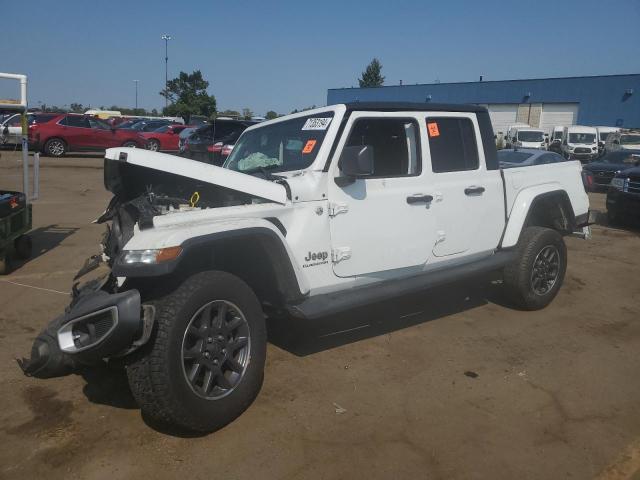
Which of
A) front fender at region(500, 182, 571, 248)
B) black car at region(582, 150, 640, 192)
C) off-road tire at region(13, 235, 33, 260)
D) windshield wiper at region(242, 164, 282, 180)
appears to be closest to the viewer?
windshield wiper at region(242, 164, 282, 180)

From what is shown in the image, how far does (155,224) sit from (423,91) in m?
53.3

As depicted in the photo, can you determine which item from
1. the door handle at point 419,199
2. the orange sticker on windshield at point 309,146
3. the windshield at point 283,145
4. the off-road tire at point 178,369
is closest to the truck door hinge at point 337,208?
the windshield at point 283,145

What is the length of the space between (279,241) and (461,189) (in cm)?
203

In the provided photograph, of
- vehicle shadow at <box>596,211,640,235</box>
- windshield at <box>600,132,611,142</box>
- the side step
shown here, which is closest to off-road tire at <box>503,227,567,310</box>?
the side step

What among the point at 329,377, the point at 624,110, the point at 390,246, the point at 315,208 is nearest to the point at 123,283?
the point at 315,208

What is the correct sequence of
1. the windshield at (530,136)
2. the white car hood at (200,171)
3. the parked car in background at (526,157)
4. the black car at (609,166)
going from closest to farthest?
1. the white car hood at (200,171)
2. the parked car in background at (526,157)
3. the black car at (609,166)
4. the windshield at (530,136)

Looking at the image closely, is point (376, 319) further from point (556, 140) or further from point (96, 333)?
point (556, 140)

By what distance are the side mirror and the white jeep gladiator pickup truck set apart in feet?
0.04

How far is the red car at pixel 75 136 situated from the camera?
63.0 ft

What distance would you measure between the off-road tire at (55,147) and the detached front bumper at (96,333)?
18812mm

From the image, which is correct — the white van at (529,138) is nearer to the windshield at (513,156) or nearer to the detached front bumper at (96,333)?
the windshield at (513,156)

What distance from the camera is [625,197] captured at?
11.2 meters

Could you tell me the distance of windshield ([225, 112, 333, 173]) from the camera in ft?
13.2

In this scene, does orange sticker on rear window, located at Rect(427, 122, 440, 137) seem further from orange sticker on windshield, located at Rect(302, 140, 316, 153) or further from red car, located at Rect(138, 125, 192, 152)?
red car, located at Rect(138, 125, 192, 152)
